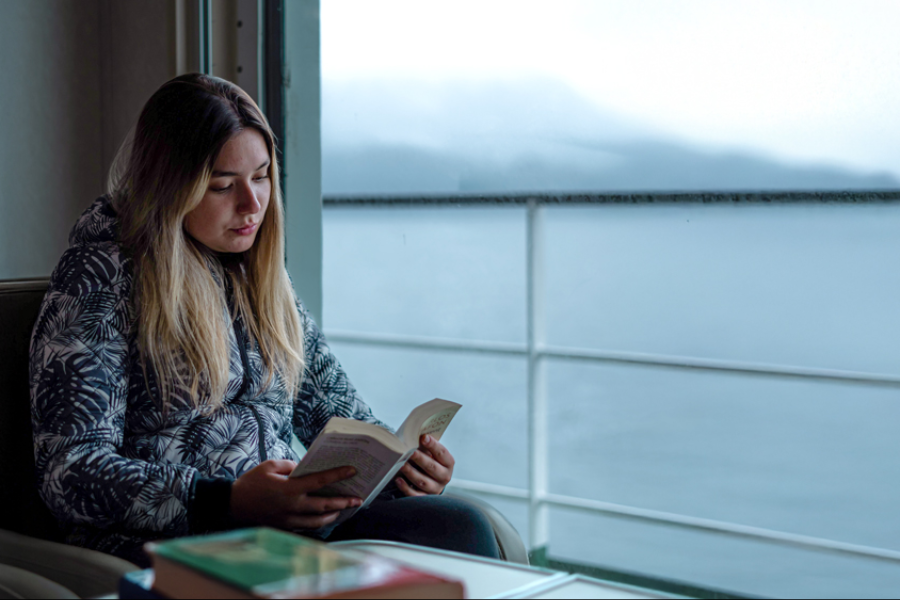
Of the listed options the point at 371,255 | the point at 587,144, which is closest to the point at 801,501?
the point at 587,144

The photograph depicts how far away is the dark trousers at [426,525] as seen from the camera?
1026 millimetres

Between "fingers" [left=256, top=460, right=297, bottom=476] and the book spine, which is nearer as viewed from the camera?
the book spine

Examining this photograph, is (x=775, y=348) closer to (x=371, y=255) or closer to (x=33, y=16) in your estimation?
(x=371, y=255)

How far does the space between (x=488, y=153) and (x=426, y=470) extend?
9.00 feet

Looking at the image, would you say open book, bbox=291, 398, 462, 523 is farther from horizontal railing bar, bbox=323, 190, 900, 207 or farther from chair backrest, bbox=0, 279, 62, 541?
horizontal railing bar, bbox=323, 190, 900, 207

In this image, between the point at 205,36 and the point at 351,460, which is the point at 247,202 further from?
the point at 205,36

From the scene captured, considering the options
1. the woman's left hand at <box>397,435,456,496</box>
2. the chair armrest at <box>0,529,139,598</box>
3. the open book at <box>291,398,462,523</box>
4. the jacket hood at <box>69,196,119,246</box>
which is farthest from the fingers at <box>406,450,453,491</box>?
the jacket hood at <box>69,196,119,246</box>

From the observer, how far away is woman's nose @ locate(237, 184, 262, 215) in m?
1.14

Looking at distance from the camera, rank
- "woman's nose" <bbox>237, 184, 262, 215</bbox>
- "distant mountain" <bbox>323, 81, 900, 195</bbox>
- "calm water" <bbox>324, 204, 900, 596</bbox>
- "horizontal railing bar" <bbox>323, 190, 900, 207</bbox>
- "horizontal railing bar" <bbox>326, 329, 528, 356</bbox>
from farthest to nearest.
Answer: "calm water" <bbox>324, 204, 900, 596</bbox> < "horizontal railing bar" <bbox>326, 329, 528, 356</bbox> < "distant mountain" <bbox>323, 81, 900, 195</bbox> < "horizontal railing bar" <bbox>323, 190, 900, 207</bbox> < "woman's nose" <bbox>237, 184, 262, 215</bbox>

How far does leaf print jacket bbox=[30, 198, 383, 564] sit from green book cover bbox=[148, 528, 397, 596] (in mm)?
380

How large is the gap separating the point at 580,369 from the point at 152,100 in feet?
24.2

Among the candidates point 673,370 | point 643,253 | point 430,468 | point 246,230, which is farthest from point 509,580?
point 643,253

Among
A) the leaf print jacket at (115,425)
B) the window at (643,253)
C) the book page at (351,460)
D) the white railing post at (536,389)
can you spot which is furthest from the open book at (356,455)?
the white railing post at (536,389)

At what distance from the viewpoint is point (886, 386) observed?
1.63m
